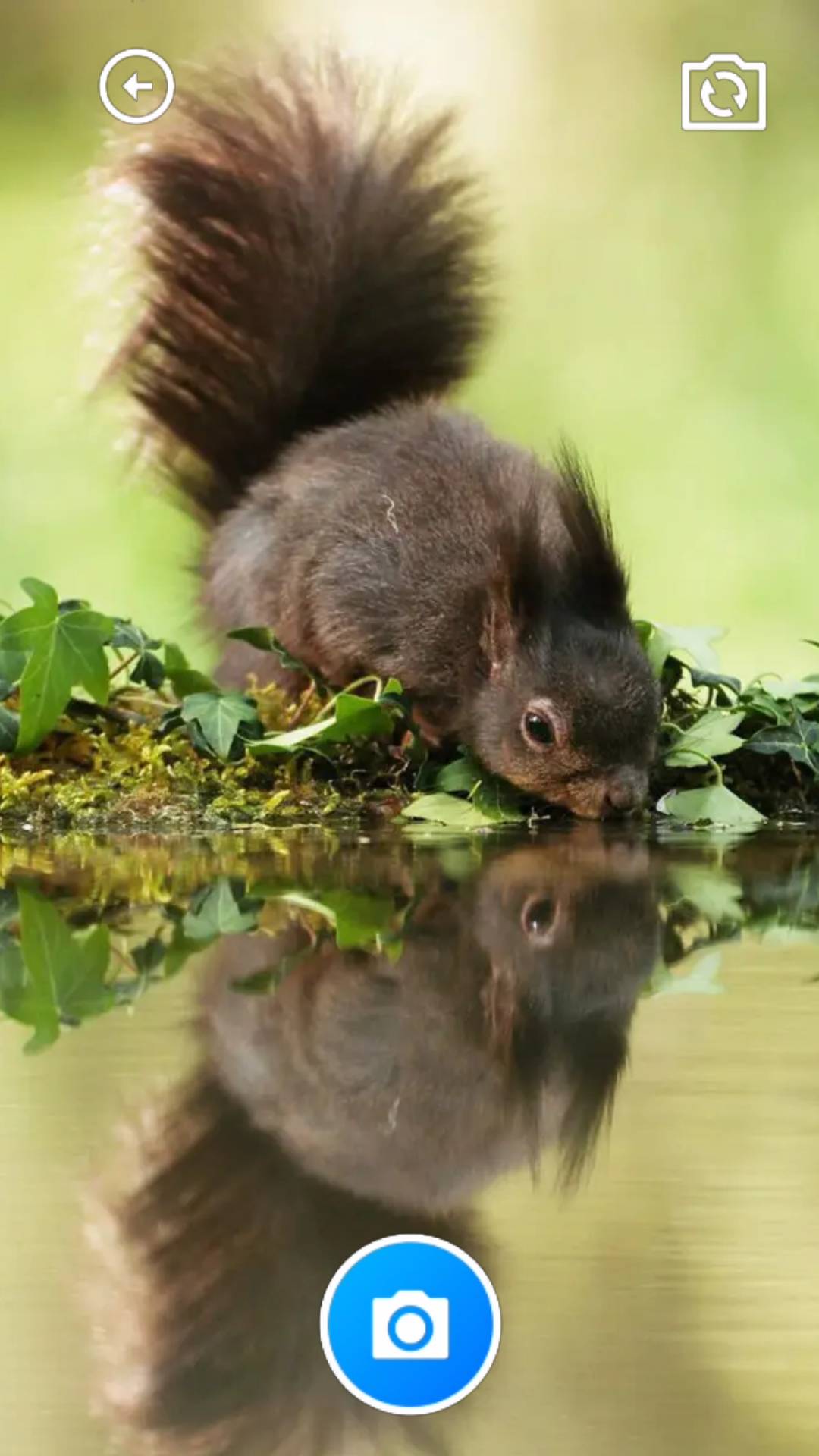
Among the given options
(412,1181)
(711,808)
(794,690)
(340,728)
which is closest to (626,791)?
(711,808)

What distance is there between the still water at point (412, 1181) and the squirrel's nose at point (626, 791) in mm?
725

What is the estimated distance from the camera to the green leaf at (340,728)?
1904 mm

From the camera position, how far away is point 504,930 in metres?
1.17

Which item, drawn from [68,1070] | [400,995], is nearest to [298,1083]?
[68,1070]

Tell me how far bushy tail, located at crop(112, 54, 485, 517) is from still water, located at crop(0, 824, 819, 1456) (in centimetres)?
166

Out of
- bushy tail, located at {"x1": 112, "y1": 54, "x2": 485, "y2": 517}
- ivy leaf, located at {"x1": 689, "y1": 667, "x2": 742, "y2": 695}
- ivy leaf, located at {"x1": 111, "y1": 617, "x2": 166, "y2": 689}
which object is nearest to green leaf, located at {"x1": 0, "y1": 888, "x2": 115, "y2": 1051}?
ivy leaf, located at {"x1": 111, "y1": 617, "x2": 166, "y2": 689}

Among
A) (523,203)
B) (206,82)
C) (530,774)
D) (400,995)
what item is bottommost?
(530,774)

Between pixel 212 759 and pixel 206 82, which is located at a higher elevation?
pixel 206 82

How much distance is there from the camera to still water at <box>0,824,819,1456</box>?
46 cm

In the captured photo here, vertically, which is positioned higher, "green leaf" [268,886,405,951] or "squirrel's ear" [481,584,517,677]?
"squirrel's ear" [481,584,517,677]

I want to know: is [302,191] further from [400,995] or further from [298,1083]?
[298,1083]

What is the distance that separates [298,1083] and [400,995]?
0.23 metres

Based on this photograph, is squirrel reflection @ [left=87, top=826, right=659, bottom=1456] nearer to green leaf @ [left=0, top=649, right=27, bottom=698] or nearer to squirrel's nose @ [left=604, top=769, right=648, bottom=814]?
squirrel's nose @ [left=604, top=769, right=648, bottom=814]

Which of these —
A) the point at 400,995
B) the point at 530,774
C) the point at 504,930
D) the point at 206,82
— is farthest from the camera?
the point at 206,82
